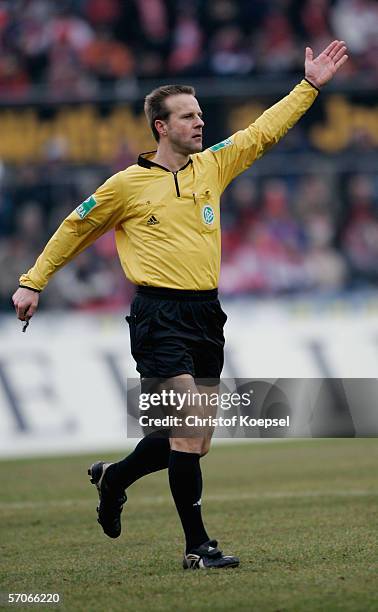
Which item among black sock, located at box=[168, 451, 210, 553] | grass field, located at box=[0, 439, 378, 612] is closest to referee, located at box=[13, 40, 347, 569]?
black sock, located at box=[168, 451, 210, 553]

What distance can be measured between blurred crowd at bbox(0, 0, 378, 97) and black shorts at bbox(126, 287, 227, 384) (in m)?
11.5

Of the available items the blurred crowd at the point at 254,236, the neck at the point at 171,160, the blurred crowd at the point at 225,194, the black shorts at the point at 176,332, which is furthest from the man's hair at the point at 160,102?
the blurred crowd at the point at 254,236

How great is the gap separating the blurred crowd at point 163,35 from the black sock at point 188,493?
1195 centimetres

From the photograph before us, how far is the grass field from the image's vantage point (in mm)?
5105

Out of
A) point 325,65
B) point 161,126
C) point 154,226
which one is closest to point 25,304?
point 154,226

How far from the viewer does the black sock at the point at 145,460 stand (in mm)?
6238

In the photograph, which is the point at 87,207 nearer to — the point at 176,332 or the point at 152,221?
the point at 152,221

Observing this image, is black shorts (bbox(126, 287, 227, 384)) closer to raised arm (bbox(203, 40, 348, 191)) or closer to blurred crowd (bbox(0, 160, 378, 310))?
raised arm (bbox(203, 40, 348, 191))

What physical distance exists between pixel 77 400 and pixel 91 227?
7.35 meters

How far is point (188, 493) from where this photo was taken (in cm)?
588

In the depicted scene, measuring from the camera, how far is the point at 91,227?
6.17m

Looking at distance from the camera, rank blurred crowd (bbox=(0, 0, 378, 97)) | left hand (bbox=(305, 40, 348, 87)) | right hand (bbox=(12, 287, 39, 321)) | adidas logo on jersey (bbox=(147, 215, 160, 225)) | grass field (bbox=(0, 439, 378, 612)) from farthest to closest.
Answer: blurred crowd (bbox=(0, 0, 378, 97))
left hand (bbox=(305, 40, 348, 87))
adidas logo on jersey (bbox=(147, 215, 160, 225))
right hand (bbox=(12, 287, 39, 321))
grass field (bbox=(0, 439, 378, 612))

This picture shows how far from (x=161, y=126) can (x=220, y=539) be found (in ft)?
7.42

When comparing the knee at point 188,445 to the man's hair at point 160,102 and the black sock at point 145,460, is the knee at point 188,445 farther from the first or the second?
the man's hair at point 160,102
